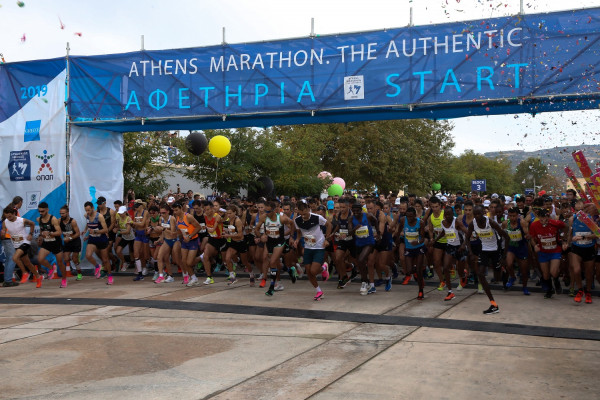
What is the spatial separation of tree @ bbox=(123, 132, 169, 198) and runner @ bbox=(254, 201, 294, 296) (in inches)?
699

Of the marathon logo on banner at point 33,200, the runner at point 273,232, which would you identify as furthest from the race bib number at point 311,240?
the marathon logo on banner at point 33,200

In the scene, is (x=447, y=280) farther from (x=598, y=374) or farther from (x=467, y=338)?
(x=598, y=374)

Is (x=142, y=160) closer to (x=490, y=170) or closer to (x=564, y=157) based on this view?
(x=564, y=157)

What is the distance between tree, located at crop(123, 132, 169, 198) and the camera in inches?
1118

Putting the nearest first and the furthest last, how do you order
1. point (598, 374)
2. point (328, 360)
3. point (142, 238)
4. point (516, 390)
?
point (516, 390)
point (598, 374)
point (328, 360)
point (142, 238)

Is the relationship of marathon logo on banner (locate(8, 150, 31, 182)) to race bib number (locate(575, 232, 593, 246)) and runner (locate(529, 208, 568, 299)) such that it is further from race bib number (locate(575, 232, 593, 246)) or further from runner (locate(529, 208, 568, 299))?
race bib number (locate(575, 232, 593, 246))

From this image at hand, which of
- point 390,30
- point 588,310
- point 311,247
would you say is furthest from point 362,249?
point 390,30

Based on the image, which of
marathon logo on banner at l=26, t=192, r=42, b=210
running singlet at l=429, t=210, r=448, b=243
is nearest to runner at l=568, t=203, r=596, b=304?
running singlet at l=429, t=210, r=448, b=243

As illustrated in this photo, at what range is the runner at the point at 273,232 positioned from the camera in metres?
11.4

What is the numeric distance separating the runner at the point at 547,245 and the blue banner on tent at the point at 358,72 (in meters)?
2.62

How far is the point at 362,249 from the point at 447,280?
68.0 inches

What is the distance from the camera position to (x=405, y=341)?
730 cm

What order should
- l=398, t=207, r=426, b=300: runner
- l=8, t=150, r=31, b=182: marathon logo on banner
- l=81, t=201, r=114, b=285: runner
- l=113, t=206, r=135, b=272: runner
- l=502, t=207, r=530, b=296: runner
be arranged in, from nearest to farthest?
l=502, t=207, r=530, b=296: runner < l=398, t=207, r=426, b=300: runner < l=81, t=201, r=114, b=285: runner < l=113, t=206, r=135, b=272: runner < l=8, t=150, r=31, b=182: marathon logo on banner

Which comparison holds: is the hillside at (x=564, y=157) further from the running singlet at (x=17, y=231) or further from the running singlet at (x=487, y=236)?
the running singlet at (x=17, y=231)
